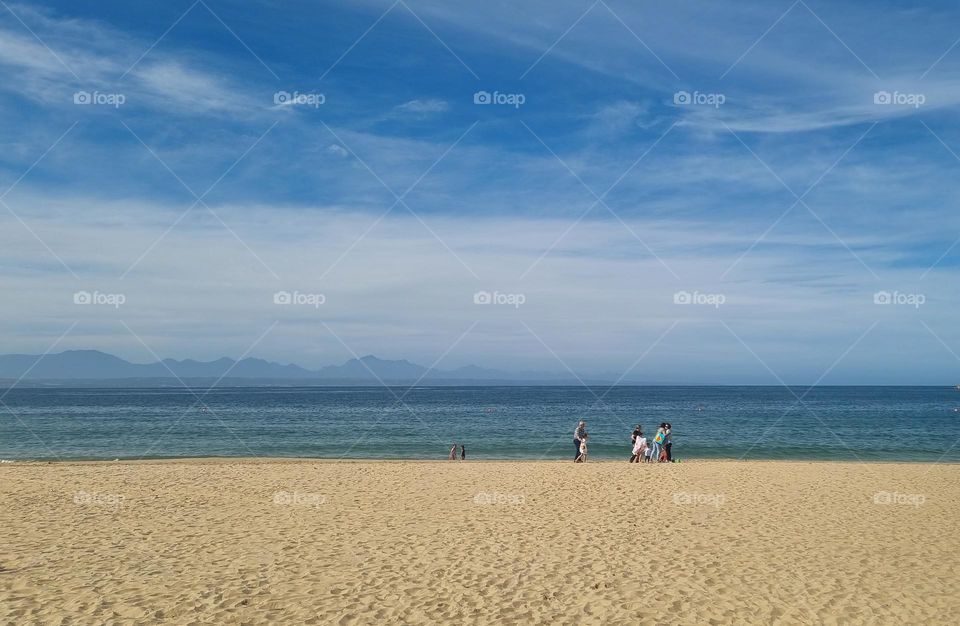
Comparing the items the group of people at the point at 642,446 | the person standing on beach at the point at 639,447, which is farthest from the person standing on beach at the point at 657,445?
the person standing on beach at the point at 639,447

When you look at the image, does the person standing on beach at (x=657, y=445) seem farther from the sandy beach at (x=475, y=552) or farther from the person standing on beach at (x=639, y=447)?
the sandy beach at (x=475, y=552)

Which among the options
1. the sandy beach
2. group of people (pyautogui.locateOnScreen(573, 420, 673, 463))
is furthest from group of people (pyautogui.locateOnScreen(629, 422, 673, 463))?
the sandy beach

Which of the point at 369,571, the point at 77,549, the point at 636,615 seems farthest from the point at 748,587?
the point at 77,549

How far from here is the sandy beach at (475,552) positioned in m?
7.87

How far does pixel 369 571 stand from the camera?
9266 millimetres

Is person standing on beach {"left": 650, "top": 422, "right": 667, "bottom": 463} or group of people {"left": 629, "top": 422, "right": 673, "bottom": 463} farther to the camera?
person standing on beach {"left": 650, "top": 422, "right": 667, "bottom": 463}

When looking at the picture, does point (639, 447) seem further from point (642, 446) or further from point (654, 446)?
point (654, 446)

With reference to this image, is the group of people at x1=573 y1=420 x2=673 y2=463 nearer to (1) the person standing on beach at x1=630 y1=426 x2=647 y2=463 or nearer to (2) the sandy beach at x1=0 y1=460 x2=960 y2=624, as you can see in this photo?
(1) the person standing on beach at x1=630 y1=426 x2=647 y2=463

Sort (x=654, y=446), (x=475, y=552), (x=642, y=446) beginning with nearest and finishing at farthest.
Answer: (x=475, y=552), (x=642, y=446), (x=654, y=446)

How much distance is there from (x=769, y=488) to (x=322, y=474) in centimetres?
1330

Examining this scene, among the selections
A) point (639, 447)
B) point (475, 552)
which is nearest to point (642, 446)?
point (639, 447)

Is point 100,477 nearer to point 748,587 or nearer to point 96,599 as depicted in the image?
point 96,599

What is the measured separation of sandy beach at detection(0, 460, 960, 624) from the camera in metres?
7.87

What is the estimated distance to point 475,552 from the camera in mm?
10336
